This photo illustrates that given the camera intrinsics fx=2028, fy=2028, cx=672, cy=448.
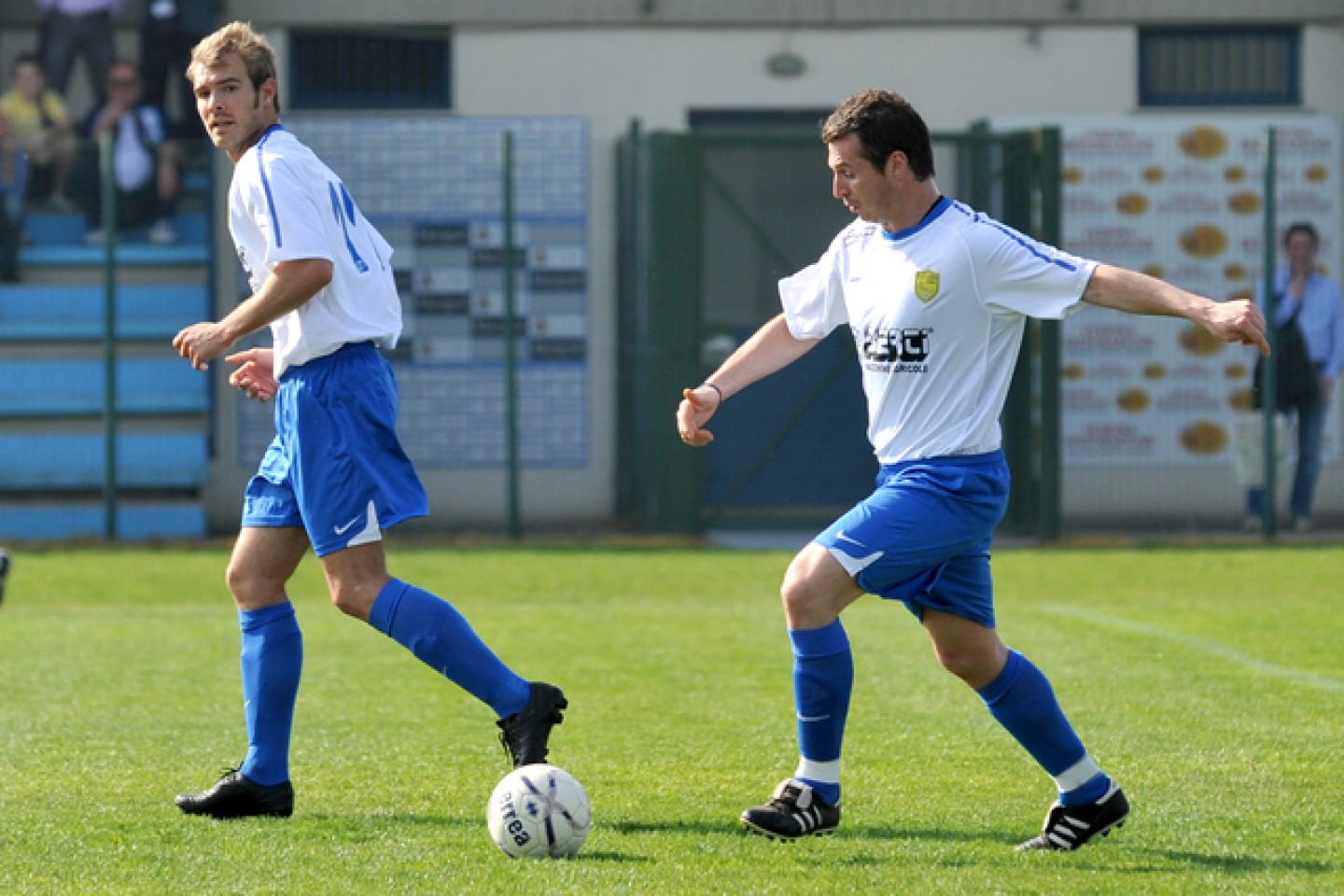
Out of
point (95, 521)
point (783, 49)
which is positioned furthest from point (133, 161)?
point (783, 49)

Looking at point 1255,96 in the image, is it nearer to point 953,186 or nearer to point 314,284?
point 953,186

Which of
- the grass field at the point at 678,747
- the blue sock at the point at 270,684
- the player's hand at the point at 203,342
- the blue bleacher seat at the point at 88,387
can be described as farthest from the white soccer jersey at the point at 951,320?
the blue bleacher seat at the point at 88,387

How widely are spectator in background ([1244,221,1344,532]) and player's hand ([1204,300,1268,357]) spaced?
11502 mm

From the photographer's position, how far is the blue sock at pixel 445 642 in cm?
528

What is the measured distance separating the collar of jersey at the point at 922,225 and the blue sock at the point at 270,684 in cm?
190

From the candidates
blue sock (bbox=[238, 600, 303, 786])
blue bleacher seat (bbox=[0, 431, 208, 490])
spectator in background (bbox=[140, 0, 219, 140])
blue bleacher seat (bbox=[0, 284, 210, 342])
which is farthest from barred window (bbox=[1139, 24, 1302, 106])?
blue sock (bbox=[238, 600, 303, 786])

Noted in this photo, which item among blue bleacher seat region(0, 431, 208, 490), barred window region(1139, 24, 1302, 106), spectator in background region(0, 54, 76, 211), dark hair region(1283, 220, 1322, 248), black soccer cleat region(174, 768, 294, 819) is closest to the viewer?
black soccer cleat region(174, 768, 294, 819)

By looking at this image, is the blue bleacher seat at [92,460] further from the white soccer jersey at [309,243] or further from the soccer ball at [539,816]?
the soccer ball at [539,816]

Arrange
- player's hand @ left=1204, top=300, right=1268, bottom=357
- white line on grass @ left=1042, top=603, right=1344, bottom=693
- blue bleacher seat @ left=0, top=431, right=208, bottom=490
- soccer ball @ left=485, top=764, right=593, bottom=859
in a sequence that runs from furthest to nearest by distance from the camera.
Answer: blue bleacher seat @ left=0, top=431, right=208, bottom=490, white line on grass @ left=1042, top=603, right=1344, bottom=693, soccer ball @ left=485, top=764, right=593, bottom=859, player's hand @ left=1204, top=300, right=1268, bottom=357

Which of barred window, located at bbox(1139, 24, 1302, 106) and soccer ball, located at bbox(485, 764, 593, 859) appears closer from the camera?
soccer ball, located at bbox(485, 764, 593, 859)

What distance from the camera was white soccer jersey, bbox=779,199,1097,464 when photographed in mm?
5004

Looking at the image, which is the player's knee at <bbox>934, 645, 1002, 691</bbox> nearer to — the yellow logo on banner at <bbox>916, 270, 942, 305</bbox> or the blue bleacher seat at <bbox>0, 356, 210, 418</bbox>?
the yellow logo on banner at <bbox>916, 270, 942, 305</bbox>

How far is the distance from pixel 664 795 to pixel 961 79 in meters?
12.5

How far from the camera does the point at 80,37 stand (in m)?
16.5
